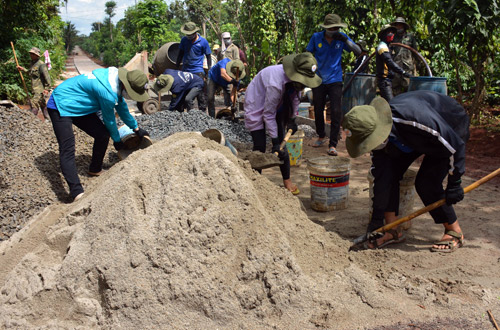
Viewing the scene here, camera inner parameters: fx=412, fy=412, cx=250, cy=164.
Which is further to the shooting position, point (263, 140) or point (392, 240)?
point (263, 140)

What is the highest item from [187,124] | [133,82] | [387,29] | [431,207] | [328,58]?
[387,29]

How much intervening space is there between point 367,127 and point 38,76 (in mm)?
7725

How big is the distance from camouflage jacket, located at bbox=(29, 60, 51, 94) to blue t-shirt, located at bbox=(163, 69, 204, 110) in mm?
2835

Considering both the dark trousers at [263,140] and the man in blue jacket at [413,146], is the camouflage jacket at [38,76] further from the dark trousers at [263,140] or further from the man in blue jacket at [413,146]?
the man in blue jacket at [413,146]

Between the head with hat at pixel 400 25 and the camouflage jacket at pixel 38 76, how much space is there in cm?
664

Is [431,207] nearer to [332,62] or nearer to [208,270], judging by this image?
[208,270]

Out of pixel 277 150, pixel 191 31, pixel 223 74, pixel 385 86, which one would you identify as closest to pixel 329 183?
pixel 277 150

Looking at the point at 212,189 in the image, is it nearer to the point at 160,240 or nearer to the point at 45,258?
the point at 160,240

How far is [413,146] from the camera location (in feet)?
9.70

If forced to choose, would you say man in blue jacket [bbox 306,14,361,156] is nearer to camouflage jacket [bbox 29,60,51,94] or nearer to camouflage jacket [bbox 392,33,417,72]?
camouflage jacket [bbox 392,33,417,72]

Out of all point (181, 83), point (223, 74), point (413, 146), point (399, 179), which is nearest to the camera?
point (413, 146)

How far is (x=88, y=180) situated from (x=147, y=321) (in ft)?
9.30

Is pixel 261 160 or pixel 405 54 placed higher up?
pixel 405 54

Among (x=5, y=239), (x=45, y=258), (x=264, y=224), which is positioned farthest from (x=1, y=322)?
(x=264, y=224)
